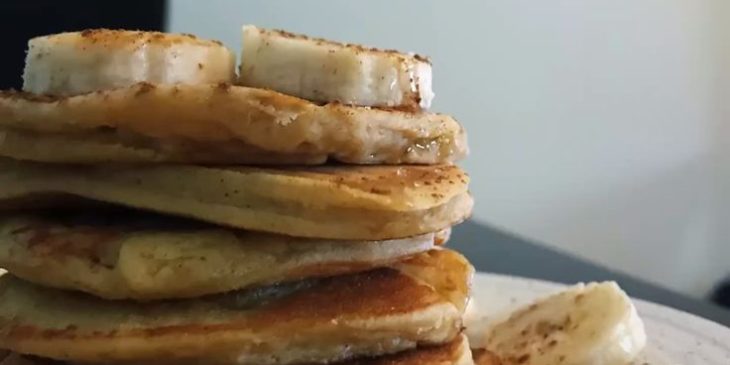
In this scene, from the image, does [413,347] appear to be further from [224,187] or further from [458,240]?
[458,240]

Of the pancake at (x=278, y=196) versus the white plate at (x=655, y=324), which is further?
the white plate at (x=655, y=324)

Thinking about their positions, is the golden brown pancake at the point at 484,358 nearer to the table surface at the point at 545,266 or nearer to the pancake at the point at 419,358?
the pancake at the point at 419,358

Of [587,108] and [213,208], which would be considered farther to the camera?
[587,108]

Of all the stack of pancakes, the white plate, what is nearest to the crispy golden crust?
the white plate

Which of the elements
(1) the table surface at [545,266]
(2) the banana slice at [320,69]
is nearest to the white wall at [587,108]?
(1) the table surface at [545,266]

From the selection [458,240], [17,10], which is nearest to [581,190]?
[458,240]

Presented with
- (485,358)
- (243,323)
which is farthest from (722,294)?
(243,323)

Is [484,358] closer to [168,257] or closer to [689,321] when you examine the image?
[689,321]
